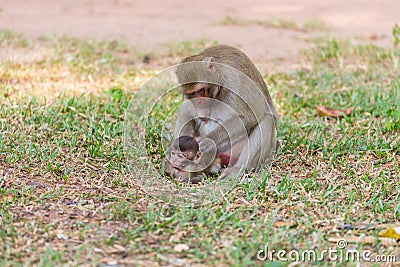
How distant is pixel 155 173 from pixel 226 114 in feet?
2.27

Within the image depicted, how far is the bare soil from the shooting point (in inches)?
370

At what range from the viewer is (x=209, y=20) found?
1086 centimetres

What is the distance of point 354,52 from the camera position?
8.61 m

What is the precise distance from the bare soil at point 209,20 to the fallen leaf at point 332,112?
175 cm

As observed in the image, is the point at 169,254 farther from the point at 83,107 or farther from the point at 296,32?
the point at 296,32

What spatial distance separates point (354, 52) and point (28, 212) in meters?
5.46

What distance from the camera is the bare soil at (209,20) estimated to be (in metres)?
9.41

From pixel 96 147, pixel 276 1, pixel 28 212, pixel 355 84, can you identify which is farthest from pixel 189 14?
pixel 28 212

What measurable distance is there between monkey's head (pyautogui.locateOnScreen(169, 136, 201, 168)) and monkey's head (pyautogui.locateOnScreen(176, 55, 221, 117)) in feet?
0.74

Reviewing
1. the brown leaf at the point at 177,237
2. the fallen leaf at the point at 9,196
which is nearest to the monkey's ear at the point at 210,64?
the brown leaf at the point at 177,237

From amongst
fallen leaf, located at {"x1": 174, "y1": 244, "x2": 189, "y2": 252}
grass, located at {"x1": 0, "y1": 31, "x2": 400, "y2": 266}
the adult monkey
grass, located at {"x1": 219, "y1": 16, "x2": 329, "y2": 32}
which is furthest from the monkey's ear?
grass, located at {"x1": 219, "y1": 16, "x2": 329, "y2": 32}

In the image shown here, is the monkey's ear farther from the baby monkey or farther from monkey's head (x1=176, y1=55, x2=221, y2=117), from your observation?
the baby monkey

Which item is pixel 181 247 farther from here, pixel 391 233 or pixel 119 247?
pixel 391 233

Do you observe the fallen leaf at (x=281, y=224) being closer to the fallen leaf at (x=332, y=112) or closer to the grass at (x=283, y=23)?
the fallen leaf at (x=332, y=112)
